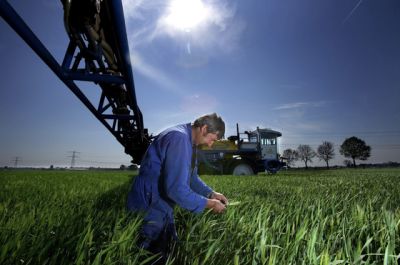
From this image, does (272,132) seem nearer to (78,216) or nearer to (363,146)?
(78,216)

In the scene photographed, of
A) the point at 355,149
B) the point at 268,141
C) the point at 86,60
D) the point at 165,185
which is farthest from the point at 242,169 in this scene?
the point at 355,149

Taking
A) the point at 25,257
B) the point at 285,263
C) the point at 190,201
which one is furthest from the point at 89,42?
the point at 285,263

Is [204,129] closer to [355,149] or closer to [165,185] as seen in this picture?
[165,185]

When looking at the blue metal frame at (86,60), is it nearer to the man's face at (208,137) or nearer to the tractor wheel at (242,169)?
the man's face at (208,137)

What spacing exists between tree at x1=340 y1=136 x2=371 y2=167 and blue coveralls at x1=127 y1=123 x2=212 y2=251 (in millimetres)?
104013

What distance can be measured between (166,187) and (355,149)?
355 feet

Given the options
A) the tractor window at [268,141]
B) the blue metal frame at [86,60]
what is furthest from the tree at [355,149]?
the blue metal frame at [86,60]

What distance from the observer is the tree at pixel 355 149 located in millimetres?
91250

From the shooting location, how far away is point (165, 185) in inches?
79.5

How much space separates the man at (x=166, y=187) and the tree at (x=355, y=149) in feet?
341

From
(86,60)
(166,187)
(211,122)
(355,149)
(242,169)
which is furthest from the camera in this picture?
(355,149)

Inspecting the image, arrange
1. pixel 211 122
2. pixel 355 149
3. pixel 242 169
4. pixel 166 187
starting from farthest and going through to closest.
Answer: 1. pixel 355 149
2. pixel 242 169
3. pixel 211 122
4. pixel 166 187

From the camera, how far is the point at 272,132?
16.5m

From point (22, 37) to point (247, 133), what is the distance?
50.1 ft
